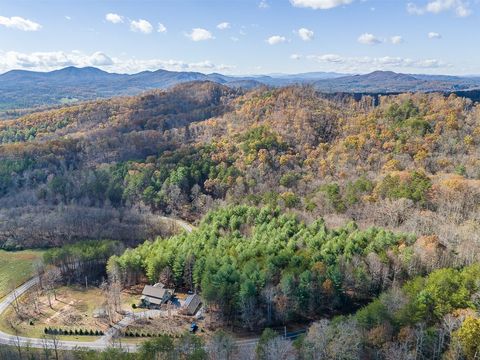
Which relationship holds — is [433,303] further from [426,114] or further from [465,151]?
[426,114]

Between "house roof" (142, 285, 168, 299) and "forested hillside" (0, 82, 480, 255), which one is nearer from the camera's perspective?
"house roof" (142, 285, 168, 299)

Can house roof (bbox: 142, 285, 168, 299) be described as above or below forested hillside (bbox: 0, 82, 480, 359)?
below

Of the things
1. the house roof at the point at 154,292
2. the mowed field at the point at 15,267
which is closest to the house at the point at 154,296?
the house roof at the point at 154,292

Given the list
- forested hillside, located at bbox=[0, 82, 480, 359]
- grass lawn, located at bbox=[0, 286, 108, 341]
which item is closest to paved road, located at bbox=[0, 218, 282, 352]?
grass lawn, located at bbox=[0, 286, 108, 341]

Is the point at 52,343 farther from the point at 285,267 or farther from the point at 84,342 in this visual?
the point at 285,267

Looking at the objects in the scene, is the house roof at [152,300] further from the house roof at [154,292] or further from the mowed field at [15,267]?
the mowed field at [15,267]

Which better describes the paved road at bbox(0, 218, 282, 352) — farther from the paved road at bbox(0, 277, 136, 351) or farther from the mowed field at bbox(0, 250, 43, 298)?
the mowed field at bbox(0, 250, 43, 298)

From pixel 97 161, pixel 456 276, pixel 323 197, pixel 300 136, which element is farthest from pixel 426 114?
pixel 97 161
